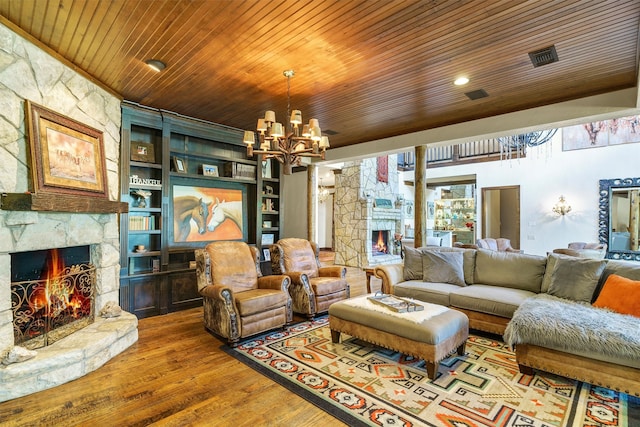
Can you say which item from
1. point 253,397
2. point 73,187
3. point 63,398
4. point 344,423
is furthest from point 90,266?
point 344,423

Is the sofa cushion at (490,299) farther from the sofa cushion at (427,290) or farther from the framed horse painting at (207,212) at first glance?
the framed horse painting at (207,212)

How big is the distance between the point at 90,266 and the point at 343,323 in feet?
8.96

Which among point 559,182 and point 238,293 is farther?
point 559,182

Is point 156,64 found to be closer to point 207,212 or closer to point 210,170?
point 210,170

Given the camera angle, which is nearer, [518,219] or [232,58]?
[232,58]

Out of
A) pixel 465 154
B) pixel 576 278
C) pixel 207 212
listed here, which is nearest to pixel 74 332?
pixel 207 212

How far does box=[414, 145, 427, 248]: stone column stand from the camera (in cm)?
534

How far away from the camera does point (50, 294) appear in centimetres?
283

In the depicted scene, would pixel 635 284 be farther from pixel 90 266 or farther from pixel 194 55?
pixel 90 266

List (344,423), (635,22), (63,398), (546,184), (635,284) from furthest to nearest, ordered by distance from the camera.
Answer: (546,184) → (635,284) → (635,22) → (63,398) → (344,423)

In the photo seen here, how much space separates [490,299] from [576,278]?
0.85 metres

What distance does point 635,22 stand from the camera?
245 centimetres

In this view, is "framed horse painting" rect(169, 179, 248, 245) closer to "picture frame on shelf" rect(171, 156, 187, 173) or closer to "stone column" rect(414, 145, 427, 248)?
"picture frame on shelf" rect(171, 156, 187, 173)

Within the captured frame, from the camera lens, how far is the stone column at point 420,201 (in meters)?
5.34
